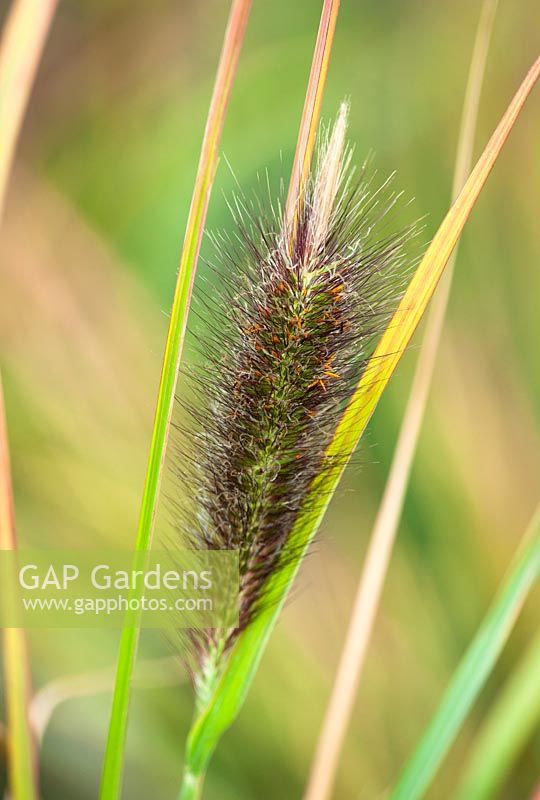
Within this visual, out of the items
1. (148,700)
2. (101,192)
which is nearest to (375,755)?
(148,700)

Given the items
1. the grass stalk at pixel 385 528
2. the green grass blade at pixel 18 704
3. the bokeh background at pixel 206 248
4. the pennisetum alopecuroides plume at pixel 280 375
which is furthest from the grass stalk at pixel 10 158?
the bokeh background at pixel 206 248

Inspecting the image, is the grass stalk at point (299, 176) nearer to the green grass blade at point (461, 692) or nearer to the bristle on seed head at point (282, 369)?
the bristle on seed head at point (282, 369)

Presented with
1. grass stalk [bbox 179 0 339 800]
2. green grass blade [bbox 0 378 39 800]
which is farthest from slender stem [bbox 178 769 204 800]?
green grass blade [bbox 0 378 39 800]

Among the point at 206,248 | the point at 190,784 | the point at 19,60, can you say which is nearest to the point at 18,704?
the point at 190,784

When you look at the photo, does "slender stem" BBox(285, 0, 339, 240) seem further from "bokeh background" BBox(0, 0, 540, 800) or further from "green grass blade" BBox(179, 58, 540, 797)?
"bokeh background" BBox(0, 0, 540, 800)

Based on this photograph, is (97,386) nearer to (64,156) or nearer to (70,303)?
(70,303)

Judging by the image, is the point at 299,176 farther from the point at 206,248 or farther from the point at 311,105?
the point at 206,248

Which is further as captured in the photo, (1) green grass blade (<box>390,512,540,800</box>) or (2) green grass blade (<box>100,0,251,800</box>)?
(1) green grass blade (<box>390,512,540,800</box>)
